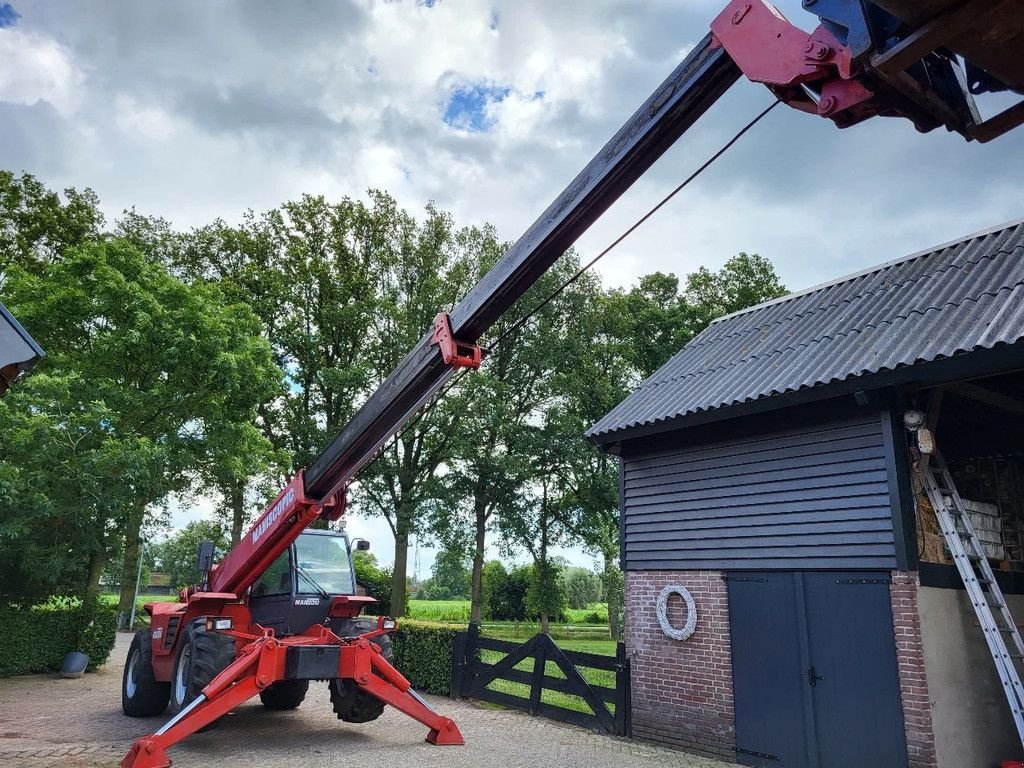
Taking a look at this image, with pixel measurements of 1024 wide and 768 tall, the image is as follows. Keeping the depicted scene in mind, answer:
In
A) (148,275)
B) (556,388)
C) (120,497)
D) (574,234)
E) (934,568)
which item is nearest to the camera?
(574,234)

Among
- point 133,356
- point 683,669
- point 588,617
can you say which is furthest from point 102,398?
point 588,617

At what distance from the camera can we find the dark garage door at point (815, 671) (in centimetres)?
669

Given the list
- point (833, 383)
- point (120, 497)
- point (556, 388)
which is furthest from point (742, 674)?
point (556, 388)

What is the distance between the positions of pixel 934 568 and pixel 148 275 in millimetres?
15713

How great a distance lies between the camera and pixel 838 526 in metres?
7.32

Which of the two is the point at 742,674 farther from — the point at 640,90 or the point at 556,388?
the point at 556,388

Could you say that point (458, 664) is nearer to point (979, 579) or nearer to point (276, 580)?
point (276, 580)

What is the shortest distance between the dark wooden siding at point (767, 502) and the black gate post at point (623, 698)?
3.88 ft

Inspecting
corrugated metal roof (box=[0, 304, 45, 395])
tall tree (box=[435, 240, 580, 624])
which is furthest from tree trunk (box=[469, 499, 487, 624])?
corrugated metal roof (box=[0, 304, 45, 395])

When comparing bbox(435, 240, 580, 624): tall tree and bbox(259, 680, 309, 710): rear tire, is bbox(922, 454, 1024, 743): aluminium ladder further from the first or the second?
bbox(435, 240, 580, 624): tall tree

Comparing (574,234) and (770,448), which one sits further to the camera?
(770,448)

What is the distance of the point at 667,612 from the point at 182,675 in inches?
224

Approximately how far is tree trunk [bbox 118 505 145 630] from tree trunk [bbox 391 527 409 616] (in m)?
7.65

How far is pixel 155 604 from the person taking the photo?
10.1m
